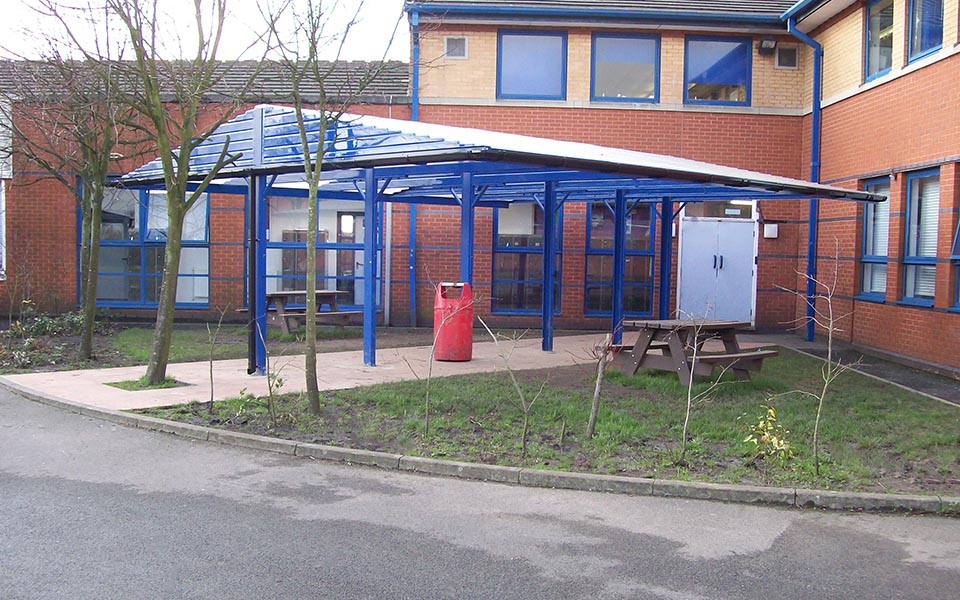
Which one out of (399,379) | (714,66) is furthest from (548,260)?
(714,66)

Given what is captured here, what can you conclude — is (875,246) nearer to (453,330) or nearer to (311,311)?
(453,330)

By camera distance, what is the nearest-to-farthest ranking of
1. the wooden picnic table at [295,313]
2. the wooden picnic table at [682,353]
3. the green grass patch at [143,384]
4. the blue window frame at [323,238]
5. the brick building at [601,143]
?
the green grass patch at [143,384], the wooden picnic table at [682,353], the wooden picnic table at [295,313], the brick building at [601,143], the blue window frame at [323,238]

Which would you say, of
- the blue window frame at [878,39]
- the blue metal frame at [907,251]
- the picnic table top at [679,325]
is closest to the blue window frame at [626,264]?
the blue window frame at [878,39]

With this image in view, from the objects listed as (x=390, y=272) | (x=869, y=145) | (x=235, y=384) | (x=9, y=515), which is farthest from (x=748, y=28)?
(x=9, y=515)

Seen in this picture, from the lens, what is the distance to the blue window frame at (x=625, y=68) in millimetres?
18328

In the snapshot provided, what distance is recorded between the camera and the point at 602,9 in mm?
17797

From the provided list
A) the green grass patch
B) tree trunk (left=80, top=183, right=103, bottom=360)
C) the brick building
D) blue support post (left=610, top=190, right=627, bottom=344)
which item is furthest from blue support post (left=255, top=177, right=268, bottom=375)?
blue support post (left=610, top=190, right=627, bottom=344)

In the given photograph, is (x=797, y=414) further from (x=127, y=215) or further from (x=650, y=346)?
(x=127, y=215)

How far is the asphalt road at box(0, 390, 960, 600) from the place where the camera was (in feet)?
15.6

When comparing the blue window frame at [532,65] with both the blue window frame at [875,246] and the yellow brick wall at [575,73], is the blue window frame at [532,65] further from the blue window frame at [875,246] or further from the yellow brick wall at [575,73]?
the blue window frame at [875,246]

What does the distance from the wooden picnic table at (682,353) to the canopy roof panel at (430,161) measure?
6.06 ft

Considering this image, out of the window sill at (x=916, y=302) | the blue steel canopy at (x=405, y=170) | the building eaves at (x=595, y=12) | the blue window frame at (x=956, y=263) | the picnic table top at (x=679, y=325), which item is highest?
the building eaves at (x=595, y=12)

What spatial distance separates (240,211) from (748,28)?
36.4 feet

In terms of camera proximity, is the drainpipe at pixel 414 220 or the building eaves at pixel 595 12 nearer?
the building eaves at pixel 595 12
